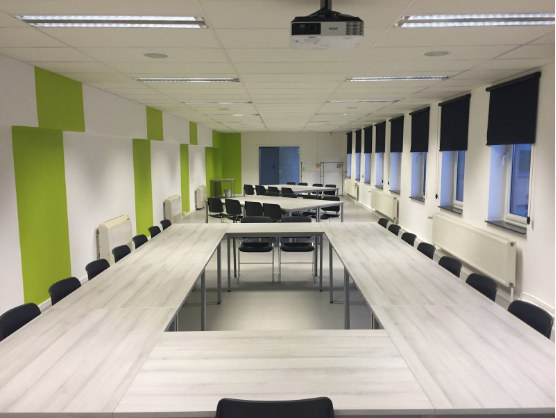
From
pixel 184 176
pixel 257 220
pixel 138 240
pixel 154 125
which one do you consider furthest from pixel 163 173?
pixel 138 240

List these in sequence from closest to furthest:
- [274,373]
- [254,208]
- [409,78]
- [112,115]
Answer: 1. [274,373]
2. [409,78]
3. [112,115]
4. [254,208]

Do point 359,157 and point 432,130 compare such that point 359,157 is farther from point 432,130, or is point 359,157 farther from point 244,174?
point 432,130

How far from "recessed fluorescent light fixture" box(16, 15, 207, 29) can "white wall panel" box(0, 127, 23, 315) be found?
1.58 metres

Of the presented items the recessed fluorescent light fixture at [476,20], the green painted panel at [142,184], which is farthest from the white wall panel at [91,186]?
the recessed fluorescent light fixture at [476,20]

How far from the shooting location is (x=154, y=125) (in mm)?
9078

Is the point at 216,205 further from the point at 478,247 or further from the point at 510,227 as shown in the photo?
the point at 510,227

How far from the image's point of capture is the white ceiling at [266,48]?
2791mm

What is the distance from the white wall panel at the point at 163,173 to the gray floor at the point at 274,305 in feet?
11.5

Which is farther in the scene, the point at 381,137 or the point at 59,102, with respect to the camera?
the point at 381,137

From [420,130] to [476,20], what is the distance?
19.3 feet

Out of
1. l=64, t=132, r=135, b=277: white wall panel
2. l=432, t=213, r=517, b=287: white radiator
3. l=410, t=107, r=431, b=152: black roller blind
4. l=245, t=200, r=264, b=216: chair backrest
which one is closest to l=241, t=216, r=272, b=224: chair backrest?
l=245, t=200, r=264, b=216: chair backrest

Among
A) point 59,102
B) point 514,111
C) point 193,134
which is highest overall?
point 193,134

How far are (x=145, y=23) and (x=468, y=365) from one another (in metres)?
3.02

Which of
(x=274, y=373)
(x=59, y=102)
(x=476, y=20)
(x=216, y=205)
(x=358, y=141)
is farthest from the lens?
(x=358, y=141)
